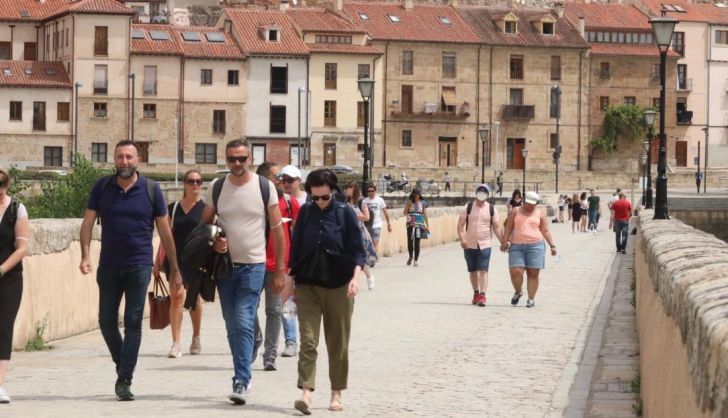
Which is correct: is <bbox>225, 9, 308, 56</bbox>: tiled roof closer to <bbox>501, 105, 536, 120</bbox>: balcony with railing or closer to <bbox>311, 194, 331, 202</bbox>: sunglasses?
<bbox>501, 105, 536, 120</bbox>: balcony with railing

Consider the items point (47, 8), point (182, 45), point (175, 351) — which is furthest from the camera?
point (47, 8)

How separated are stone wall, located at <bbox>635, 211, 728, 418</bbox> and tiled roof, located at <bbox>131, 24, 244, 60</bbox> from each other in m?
79.0

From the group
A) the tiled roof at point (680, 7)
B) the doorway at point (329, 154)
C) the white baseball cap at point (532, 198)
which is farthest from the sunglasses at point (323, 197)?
the tiled roof at point (680, 7)

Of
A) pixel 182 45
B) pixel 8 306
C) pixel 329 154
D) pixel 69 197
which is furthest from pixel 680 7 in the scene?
pixel 8 306

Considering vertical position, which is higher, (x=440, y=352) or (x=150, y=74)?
(x=150, y=74)

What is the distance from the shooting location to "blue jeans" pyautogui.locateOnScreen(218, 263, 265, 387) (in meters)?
10.8

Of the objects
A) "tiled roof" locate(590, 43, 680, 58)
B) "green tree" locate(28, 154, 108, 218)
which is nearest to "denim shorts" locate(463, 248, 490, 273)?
"green tree" locate(28, 154, 108, 218)

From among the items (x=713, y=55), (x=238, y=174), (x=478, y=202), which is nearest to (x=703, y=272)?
(x=238, y=174)

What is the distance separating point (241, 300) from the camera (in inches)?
432

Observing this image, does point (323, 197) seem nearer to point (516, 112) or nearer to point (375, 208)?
point (375, 208)

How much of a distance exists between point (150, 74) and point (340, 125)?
11471 millimetres

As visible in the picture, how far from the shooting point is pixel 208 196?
1098cm

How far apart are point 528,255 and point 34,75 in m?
70.6

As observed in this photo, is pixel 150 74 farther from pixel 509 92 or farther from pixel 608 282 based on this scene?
pixel 608 282
